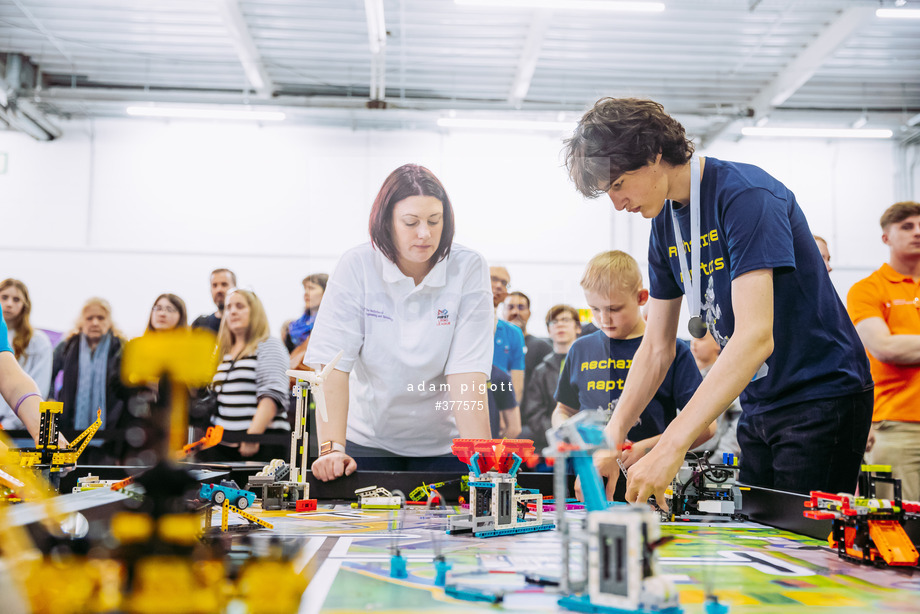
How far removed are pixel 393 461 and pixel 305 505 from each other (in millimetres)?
630

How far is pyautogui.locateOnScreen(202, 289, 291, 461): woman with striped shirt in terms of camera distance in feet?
11.8

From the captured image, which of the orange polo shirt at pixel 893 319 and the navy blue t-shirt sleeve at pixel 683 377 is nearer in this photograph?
the navy blue t-shirt sleeve at pixel 683 377

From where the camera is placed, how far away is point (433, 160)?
3.18m

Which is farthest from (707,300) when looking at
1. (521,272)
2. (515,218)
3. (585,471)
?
(521,272)

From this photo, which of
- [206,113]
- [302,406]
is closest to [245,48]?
[206,113]

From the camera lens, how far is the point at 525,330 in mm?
4102

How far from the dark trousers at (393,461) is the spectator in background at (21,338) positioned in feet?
11.4

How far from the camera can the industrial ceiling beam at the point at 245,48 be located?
549 cm

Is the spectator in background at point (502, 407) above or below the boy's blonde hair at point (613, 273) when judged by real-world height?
below

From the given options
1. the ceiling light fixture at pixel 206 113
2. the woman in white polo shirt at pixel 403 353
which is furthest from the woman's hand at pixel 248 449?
the ceiling light fixture at pixel 206 113

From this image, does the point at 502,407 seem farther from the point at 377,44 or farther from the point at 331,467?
the point at 377,44

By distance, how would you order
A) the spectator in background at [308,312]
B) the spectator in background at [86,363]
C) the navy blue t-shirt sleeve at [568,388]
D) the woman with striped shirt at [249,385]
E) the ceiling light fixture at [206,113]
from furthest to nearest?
the ceiling light fixture at [206,113] < the spectator in background at [86,363] < the woman with striped shirt at [249,385] < the spectator in background at [308,312] < the navy blue t-shirt sleeve at [568,388]

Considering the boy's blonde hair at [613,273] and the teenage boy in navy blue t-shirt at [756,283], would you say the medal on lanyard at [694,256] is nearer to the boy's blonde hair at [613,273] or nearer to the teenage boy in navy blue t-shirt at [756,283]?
the teenage boy in navy blue t-shirt at [756,283]

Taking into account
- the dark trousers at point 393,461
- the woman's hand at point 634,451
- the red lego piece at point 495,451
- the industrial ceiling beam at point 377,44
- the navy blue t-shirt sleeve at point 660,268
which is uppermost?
the industrial ceiling beam at point 377,44
